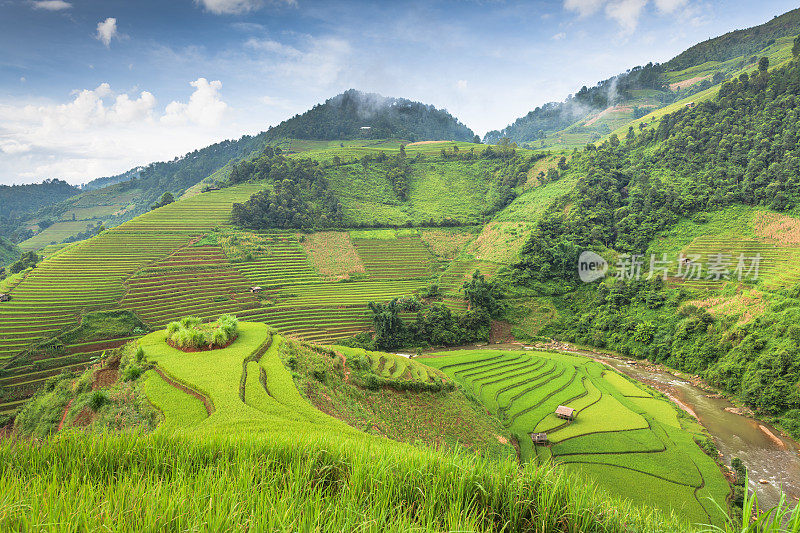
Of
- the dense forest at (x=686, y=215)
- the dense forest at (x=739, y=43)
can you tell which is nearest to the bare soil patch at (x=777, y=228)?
the dense forest at (x=686, y=215)

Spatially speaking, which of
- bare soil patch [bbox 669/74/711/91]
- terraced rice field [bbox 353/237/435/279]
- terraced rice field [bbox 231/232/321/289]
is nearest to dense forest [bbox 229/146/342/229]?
terraced rice field [bbox 231/232/321/289]

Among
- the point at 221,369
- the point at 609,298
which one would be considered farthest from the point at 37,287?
the point at 609,298

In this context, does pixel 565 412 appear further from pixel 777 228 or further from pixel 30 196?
pixel 30 196

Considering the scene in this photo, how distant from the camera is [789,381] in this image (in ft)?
72.1

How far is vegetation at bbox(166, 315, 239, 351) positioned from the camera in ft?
51.0

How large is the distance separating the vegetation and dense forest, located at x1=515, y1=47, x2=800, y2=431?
3268 centimetres

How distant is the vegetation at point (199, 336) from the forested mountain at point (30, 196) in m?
148

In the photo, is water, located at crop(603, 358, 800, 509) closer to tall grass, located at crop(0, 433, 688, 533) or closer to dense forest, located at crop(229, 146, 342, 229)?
tall grass, located at crop(0, 433, 688, 533)

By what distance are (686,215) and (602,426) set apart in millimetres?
34971

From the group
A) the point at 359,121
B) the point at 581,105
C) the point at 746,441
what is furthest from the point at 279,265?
the point at 581,105

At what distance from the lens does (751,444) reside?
2047cm

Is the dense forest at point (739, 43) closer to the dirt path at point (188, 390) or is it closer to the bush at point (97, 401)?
the dirt path at point (188, 390)

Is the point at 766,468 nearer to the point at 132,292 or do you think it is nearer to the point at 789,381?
the point at 789,381

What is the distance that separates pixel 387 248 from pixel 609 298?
3224 cm
